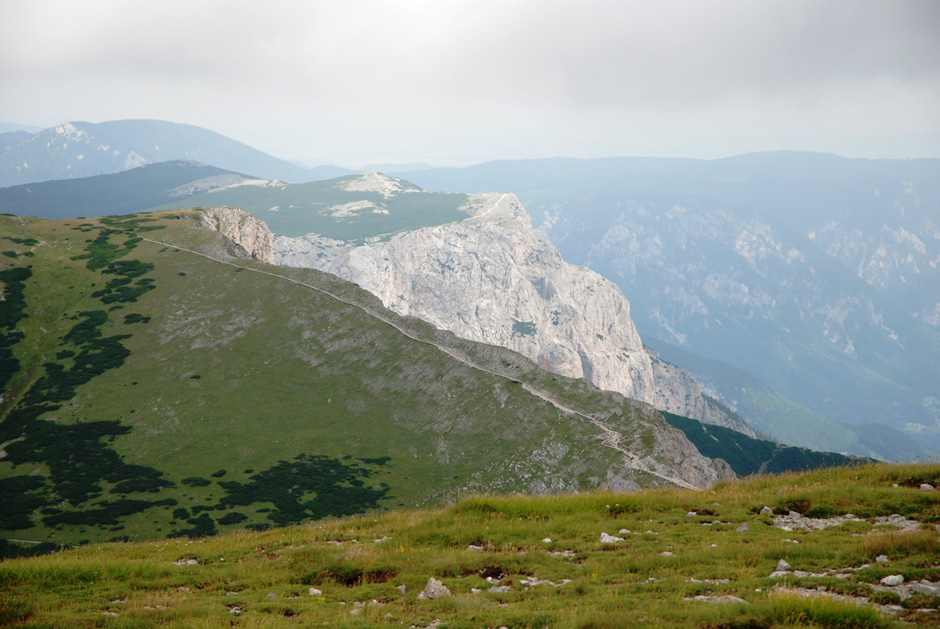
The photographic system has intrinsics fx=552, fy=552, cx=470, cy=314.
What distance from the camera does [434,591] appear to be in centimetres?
1463

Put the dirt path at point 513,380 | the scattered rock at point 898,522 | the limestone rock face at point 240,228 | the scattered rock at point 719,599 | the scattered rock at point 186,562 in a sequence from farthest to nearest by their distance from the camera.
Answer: the limestone rock face at point 240,228, the dirt path at point 513,380, the scattered rock at point 186,562, the scattered rock at point 898,522, the scattered rock at point 719,599

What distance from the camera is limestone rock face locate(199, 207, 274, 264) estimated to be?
573 ft

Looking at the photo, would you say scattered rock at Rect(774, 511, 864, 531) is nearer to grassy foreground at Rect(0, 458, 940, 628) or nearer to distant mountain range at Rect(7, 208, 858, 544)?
grassy foreground at Rect(0, 458, 940, 628)

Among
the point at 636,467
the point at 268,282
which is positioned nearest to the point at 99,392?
the point at 268,282

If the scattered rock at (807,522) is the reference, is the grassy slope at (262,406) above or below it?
below

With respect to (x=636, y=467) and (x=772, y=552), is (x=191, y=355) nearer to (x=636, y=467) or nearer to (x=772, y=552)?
(x=636, y=467)

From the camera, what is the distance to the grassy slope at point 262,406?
279 feet

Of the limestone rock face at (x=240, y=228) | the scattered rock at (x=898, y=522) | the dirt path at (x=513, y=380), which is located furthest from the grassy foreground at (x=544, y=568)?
the limestone rock face at (x=240, y=228)

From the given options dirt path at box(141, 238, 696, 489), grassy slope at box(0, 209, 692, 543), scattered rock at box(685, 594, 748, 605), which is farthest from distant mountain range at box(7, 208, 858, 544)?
scattered rock at box(685, 594, 748, 605)

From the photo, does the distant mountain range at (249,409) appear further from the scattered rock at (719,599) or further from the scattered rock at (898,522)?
the scattered rock at (719,599)

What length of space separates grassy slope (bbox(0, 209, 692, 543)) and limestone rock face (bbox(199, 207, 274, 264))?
33.9m

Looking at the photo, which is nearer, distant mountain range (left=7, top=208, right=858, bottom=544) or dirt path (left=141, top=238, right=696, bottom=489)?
dirt path (left=141, top=238, right=696, bottom=489)

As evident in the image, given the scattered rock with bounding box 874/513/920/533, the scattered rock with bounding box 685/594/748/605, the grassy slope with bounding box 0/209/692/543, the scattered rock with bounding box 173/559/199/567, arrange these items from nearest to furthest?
the scattered rock with bounding box 685/594/748/605 → the scattered rock with bounding box 874/513/920/533 → the scattered rock with bounding box 173/559/199/567 → the grassy slope with bounding box 0/209/692/543

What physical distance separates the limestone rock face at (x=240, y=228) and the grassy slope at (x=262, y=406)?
33.9 meters
